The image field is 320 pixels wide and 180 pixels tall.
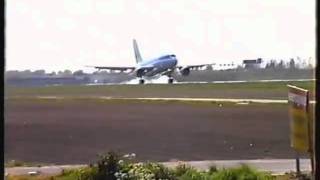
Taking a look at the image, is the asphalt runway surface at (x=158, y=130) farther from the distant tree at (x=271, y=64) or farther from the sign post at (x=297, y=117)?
the distant tree at (x=271, y=64)

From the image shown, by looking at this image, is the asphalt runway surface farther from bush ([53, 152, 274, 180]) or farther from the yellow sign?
the yellow sign

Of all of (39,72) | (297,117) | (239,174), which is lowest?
(239,174)

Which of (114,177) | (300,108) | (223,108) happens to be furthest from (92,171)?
(223,108)

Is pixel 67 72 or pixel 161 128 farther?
pixel 161 128

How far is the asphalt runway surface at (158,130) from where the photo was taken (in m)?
6.41

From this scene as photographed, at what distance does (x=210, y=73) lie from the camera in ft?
13.1

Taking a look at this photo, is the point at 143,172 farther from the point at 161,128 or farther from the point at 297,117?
the point at 161,128

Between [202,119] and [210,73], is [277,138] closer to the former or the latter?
[202,119]

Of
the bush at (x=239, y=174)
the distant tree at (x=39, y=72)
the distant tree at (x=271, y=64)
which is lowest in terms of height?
the bush at (x=239, y=174)

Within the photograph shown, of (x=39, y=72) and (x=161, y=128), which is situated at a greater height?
(x=39, y=72)

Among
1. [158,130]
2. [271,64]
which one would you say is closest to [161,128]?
[158,130]

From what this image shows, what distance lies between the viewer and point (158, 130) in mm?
7914

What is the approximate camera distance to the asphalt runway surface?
6.41 metres

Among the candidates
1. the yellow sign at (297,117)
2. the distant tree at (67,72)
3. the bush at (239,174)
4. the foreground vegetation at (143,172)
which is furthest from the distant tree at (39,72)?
the bush at (239,174)
